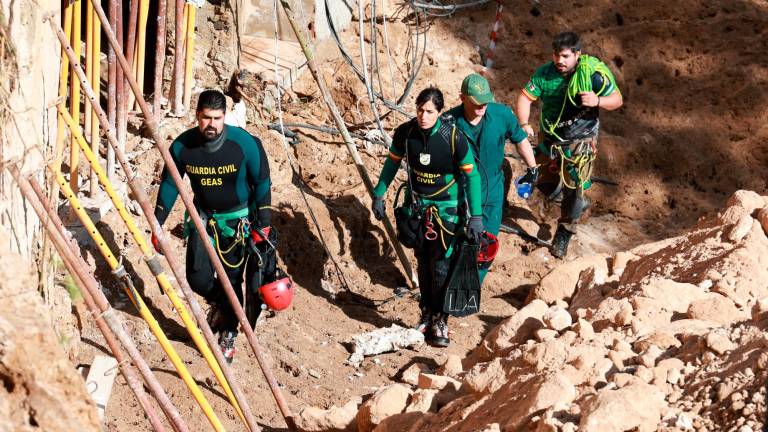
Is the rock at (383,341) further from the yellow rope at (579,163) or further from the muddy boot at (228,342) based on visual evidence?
the yellow rope at (579,163)

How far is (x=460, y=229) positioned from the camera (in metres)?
7.61

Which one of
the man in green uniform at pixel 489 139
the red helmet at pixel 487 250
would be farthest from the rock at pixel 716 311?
the man in green uniform at pixel 489 139

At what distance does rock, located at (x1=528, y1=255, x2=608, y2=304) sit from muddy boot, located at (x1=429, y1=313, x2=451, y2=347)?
0.72 meters

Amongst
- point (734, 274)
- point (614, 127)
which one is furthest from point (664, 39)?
point (734, 274)

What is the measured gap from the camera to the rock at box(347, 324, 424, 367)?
25.5 feet

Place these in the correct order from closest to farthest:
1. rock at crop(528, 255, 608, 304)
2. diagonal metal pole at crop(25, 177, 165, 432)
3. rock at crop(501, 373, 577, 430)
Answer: diagonal metal pole at crop(25, 177, 165, 432), rock at crop(501, 373, 577, 430), rock at crop(528, 255, 608, 304)

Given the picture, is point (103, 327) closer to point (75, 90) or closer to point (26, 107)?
point (26, 107)

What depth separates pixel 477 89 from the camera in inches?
302

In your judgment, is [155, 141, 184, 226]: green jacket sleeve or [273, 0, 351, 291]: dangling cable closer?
[155, 141, 184, 226]: green jacket sleeve

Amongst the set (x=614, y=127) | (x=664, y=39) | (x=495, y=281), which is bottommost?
(x=495, y=281)

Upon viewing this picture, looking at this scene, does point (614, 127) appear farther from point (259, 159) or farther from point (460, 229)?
point (259, 159)

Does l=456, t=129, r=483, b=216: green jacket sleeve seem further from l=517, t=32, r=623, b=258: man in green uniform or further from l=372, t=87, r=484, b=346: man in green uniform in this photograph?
l=517, t=32, r=623, b=258: man in green uniform

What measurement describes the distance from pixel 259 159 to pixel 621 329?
230cm

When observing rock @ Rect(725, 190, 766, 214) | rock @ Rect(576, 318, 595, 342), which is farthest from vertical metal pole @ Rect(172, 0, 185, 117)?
rock @ Rect(725, 190, 766, 214)
